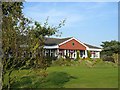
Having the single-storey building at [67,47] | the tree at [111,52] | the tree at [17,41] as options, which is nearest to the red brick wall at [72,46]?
the single-storey building at [67,47]

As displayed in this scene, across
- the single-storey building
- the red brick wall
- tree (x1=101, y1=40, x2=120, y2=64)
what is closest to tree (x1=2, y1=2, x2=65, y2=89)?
tree (x1=101, y1=40, x2=120, y2=64)

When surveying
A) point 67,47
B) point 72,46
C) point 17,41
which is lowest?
point 17,41

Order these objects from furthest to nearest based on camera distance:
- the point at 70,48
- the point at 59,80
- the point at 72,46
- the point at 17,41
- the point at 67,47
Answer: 1. the point at 72,46
2. the point at 70,48
3. the point at 67,47
4. the point at 59,80
5. the point at 17,41

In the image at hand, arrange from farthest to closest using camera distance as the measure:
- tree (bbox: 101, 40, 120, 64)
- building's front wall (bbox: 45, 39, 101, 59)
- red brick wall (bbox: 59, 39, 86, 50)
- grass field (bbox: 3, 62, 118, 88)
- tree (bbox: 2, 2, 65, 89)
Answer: red brick wall (bbox: 59, 39, 86, 50)
building's front wall (bbox: 45, 39, 101, 59)
tree (bbox: 101, 40, 120, 64)
grass field (bbox: 3, 62, 118, 88)
tree (bbox: 2, 2, 65, 89)

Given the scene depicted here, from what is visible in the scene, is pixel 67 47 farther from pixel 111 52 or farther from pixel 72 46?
pixel 111 52

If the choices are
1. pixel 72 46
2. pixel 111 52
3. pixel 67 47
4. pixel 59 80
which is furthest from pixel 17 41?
Result: pixel 111 52

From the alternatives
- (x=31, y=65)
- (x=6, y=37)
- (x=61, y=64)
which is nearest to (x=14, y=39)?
(x=6, y=37)

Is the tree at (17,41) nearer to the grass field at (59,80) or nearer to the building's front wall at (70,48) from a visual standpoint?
the grass field at (59,80)

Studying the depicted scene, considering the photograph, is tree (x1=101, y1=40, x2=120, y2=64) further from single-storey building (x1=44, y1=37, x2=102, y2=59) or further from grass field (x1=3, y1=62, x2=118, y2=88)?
grass field (x1=3, y1=62, x2=118, y2=88)

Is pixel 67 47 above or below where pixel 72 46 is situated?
below

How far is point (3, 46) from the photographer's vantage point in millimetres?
7898

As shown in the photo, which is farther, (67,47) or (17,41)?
(67,47)

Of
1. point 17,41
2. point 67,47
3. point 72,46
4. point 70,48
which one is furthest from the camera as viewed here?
point 72,46

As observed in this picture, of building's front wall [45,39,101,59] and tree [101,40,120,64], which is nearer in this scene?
tree [101,40,120,64]
